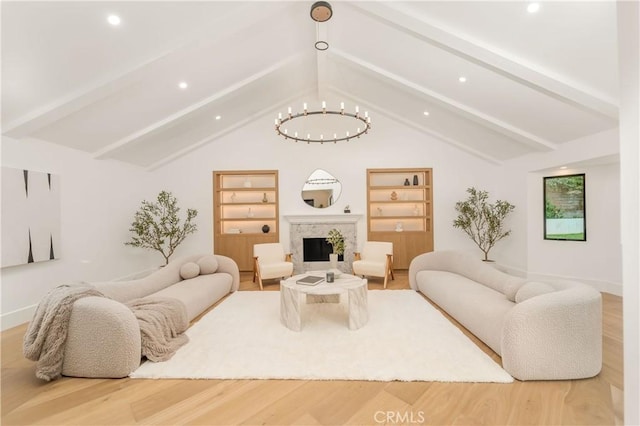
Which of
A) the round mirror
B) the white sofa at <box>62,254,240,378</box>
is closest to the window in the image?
the round mirror

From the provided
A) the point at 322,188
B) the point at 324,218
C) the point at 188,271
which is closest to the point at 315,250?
the point at 324,218

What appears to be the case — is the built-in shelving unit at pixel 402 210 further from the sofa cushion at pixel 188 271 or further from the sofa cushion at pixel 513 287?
the sofa cushion at pixel 188 271

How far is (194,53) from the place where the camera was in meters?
3.51

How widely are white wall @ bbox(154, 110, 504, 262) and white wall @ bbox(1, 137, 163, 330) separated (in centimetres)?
102

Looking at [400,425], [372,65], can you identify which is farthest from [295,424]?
[372,65]

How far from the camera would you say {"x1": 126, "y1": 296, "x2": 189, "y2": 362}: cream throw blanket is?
2.44 m

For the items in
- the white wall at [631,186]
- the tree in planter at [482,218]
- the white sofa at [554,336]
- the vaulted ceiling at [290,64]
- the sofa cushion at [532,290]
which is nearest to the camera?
the white wall at [631,186]

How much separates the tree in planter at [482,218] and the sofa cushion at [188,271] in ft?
17.2

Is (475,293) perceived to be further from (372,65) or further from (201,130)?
(201,130)

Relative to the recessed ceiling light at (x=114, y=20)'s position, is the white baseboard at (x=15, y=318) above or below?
below

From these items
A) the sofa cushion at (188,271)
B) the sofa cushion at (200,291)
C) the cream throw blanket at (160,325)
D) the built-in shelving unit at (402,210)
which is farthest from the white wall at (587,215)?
the sofa cushion at (188,271)

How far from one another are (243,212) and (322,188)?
2.03 meters

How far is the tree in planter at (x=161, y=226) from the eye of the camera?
550 cm

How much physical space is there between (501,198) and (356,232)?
3.24 m
